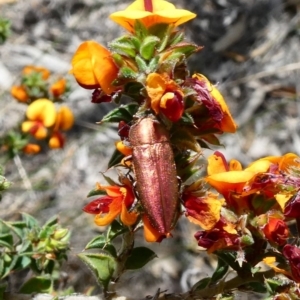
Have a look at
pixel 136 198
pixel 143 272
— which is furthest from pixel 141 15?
pixel 143 272

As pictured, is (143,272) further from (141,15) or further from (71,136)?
(141,15)

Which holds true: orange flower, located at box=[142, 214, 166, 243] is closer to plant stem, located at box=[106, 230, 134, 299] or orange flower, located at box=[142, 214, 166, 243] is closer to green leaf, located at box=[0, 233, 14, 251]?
plant stem, located at box=[106, 230, 134, 299]

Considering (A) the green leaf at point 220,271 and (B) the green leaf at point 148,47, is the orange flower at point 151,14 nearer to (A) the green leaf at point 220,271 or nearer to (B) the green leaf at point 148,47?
(B) the green leaf at point 148,47

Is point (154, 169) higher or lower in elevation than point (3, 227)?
higher

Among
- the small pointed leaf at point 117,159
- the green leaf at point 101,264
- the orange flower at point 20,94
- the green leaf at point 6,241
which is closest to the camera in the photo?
the small pointed leaf at point 117,159

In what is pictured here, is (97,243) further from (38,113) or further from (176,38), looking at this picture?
(38,113)

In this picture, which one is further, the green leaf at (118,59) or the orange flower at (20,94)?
the orange flower at (20,94)

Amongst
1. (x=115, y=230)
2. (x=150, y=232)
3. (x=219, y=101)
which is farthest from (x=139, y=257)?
(x=219, y=101)

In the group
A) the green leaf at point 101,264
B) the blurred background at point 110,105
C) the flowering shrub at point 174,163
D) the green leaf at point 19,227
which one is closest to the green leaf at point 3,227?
the green leaf at point 19,227
